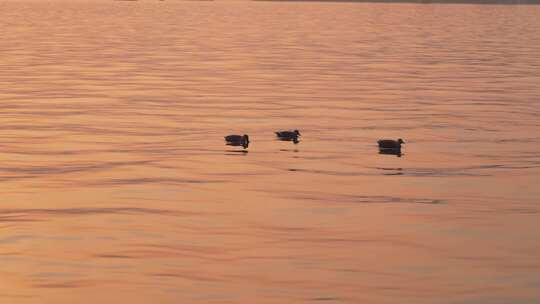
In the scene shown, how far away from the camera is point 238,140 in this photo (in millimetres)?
29594

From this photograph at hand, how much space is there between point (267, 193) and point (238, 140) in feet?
21.6

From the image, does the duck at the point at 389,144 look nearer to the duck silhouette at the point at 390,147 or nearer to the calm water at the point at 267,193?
the duck silhouette at the point at 390,147

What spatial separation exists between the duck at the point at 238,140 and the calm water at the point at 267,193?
0.22m

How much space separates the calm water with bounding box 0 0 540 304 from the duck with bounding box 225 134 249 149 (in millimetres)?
219

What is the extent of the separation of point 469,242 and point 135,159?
33.8 ft

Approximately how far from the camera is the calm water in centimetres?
1656

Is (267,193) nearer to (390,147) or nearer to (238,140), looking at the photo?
(390,147)

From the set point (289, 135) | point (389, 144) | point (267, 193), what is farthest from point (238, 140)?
point (267, 193)

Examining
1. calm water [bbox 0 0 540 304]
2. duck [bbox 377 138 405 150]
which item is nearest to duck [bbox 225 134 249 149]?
calm water [bbox 0 0 540 304]

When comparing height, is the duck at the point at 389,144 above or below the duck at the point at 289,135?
below

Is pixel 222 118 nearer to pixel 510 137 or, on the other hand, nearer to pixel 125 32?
pixel 510 137

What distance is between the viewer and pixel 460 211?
2147cm

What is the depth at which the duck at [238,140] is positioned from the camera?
29469 millimetres

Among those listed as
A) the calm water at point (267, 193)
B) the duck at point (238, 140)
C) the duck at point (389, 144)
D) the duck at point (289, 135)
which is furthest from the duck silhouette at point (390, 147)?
the duck at point (238, 140)
